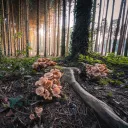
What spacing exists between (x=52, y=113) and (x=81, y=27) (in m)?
4.47

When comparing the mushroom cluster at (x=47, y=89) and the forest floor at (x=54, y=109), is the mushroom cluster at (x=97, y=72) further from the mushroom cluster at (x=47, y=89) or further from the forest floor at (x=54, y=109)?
the mushroom cluster at (x=47, y=89)

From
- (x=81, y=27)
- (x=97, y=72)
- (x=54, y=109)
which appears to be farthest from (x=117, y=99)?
(x=81, y=27)

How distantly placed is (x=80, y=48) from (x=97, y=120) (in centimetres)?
429

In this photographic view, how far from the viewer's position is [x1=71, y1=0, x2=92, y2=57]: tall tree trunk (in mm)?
5379

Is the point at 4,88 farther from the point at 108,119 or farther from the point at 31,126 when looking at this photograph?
the point at 108,119

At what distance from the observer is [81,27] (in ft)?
17.8

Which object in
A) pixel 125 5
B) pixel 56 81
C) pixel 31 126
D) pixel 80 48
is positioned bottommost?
pixel 31 126

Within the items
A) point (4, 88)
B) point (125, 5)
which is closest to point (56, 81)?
point (4, 88)

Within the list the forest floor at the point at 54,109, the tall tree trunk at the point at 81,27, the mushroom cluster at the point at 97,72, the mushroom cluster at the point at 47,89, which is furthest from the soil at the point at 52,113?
the tall tree trunk at the point at 81,27

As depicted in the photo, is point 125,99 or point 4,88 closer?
point 125,99

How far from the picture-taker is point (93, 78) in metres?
2.66

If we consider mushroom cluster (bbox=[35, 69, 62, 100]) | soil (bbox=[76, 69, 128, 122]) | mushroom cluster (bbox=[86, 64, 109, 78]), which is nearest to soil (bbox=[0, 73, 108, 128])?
mushroom cluster (bbox=[35, 69, 62, 100])

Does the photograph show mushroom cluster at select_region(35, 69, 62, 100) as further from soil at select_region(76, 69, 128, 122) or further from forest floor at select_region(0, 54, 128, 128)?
soil at select_region(76, 69, 128, 122)

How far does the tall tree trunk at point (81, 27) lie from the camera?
5.38 meters
